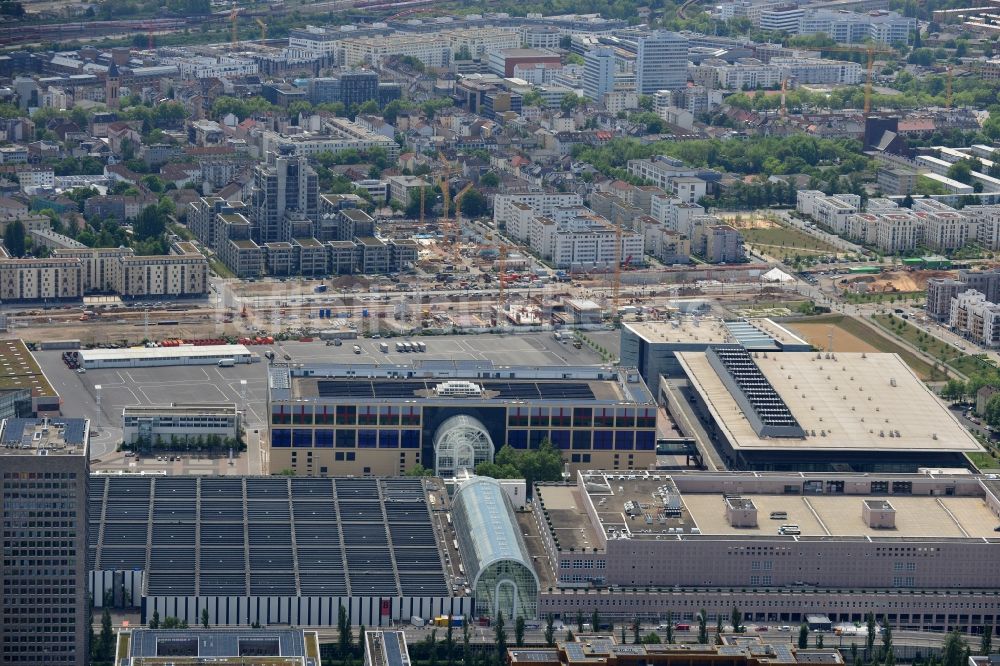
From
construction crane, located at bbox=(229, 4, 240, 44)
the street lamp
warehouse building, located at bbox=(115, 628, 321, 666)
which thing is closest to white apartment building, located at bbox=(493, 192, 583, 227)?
the street lamp

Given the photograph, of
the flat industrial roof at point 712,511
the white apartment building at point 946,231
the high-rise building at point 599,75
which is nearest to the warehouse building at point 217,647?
the flat industrial roof at point 712,511

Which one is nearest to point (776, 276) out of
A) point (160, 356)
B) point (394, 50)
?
point (160, 356)

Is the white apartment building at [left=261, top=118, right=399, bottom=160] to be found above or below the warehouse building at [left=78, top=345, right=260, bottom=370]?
above

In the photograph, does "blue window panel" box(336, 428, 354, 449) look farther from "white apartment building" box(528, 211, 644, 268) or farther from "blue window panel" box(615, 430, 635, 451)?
"white apartment building" box(528, 211, 644, 268)

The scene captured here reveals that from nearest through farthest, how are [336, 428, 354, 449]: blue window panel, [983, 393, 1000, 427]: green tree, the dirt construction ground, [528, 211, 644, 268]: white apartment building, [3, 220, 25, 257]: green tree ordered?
[336, 428, 354, 449]: blue window panel, [983, 393, 1000, 427]: green tree, [3, 220, 25, 257]: green tree, the dirt construction ground, [528, 211, 644, 268]: white apartment building

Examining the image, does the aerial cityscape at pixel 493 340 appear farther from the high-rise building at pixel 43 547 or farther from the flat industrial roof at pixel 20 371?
the flat industrial roof at pixel 20 371

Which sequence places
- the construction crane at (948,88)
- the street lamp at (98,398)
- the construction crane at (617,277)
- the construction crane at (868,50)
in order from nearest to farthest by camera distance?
the street lamp at (98,398)
the construction crane at (617,277)
the construction crane at (948,88)
the construction crane at (868,50)
